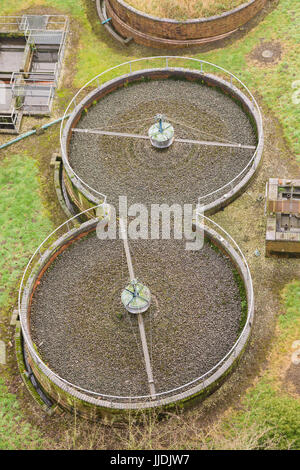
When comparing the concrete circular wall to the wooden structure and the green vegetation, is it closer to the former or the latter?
the wooden structure

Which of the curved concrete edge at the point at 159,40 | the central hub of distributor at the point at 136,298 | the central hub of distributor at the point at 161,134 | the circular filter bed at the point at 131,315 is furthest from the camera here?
the curved concrete edge at the point at 159,40

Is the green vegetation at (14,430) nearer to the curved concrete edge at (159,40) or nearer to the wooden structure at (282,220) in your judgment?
the wooden structure at (282,220)

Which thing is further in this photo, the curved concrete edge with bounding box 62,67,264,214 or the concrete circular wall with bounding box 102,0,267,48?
the concrete circular wall with bounding box 102,0,267,48

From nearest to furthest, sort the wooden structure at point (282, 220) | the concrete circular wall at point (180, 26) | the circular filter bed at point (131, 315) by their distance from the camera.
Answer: the circular filter bed at point (131, 315) < the wooden structure at point (282, 220) < the concrete circular wall at point (180, 26)

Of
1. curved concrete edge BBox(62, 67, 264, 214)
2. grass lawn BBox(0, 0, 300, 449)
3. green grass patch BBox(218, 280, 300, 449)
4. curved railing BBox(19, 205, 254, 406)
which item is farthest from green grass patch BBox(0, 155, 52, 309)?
green grass patch BBox(218, 280, 300, 449)

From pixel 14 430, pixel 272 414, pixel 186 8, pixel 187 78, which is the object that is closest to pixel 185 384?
pixel 272 414

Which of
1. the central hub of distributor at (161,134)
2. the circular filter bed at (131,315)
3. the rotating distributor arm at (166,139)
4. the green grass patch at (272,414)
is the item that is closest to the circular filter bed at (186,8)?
the rotating distributor arm at (166,139)

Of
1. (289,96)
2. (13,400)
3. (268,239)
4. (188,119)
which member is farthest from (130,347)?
(289,96)

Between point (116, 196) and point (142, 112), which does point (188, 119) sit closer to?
point (142, 112)
